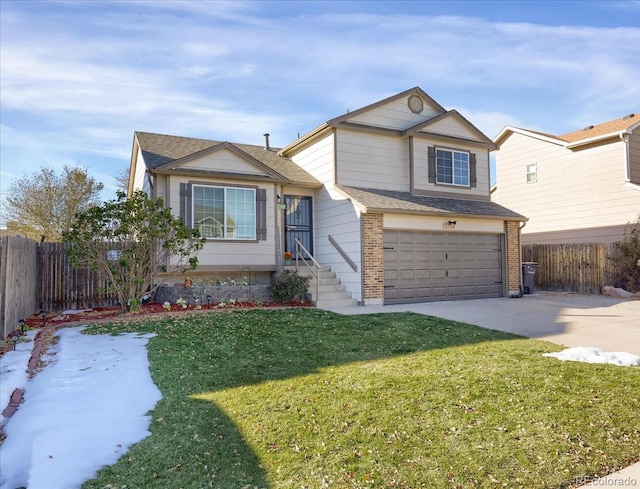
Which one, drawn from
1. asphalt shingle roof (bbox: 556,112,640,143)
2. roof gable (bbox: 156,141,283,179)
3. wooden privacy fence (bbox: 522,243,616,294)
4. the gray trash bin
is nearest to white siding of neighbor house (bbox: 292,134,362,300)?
roof gable (bbox: 156,141,283,179)

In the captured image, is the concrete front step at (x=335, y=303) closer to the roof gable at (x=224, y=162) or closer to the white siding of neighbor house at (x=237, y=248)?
the white siding of neighbor house at (x=237, y=248)

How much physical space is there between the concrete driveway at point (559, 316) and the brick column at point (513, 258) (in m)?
1.05

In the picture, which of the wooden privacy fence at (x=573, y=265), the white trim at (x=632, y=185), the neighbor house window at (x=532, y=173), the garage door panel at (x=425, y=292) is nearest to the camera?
the garage door panel at (x=425, y=292)

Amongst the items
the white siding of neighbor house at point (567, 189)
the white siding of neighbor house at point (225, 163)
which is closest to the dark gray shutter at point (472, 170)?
the white siding of neighbor house at point (567, 189)

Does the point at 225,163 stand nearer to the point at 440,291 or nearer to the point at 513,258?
the point at 440,291

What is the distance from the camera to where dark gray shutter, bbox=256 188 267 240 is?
12953 mm

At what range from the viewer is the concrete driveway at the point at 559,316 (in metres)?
7.54

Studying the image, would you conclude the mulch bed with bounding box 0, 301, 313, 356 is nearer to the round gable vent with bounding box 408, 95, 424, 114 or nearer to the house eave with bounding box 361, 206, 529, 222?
the house eave with bounding box 361, 206, 529, 222

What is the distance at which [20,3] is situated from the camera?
847 centimetres

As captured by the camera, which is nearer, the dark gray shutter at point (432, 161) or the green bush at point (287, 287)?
the green bush at point (287, 287)

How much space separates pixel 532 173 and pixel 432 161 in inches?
314

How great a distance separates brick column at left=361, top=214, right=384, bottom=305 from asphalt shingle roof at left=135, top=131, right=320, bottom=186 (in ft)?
9.15

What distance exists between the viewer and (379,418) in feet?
13.1

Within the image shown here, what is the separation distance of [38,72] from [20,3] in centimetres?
273
